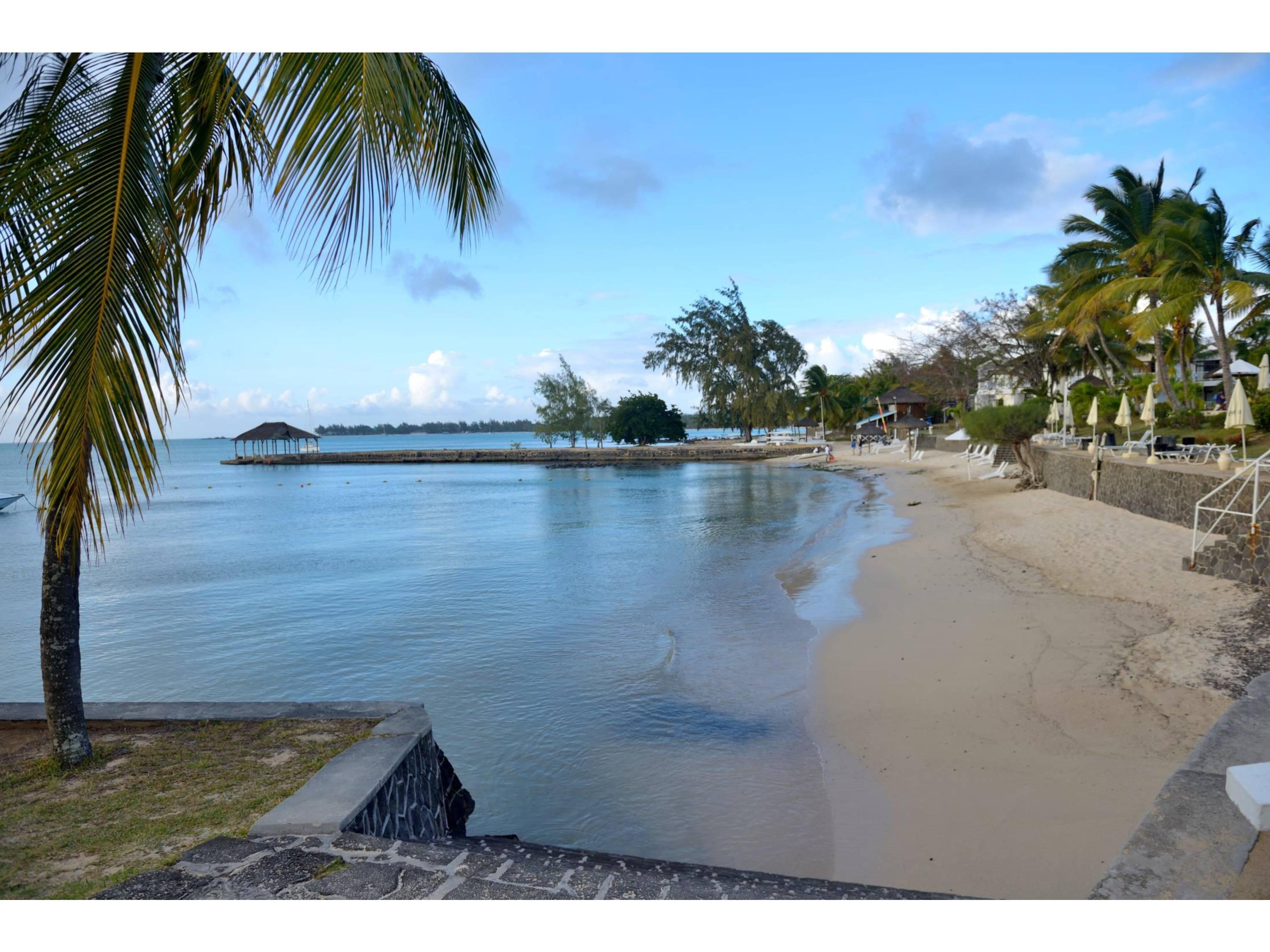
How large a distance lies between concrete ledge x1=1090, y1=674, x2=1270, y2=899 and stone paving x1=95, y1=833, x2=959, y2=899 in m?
0.78

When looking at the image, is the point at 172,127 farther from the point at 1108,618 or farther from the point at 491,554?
the point at 491,554

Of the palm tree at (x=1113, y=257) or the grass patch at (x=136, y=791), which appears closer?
the grass patch at (x=136, y=791)

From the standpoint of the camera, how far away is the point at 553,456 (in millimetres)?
71250

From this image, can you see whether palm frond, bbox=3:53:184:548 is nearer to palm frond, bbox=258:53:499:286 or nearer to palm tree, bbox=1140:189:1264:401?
palm frond, bbox=258:53:499:286

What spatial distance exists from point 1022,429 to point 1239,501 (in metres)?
13.2

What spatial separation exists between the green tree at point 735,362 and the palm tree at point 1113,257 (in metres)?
35.4

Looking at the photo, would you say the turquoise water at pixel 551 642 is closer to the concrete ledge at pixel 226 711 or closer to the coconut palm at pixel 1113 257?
the concrete ledge at pixel 226 711

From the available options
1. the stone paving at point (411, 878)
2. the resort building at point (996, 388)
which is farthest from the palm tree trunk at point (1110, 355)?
the stone paving at point (411, 878)

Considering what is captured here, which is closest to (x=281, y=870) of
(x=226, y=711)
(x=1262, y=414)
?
(x=226, y=711)

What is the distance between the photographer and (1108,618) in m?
8.81

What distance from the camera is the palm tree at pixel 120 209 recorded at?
3174mm

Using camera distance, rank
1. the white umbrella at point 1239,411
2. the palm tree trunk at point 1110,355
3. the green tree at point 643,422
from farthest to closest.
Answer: the green tree at point 643,422 < the palm tree trunk at point 1110,355 < the white umbrella at point 1239,411
